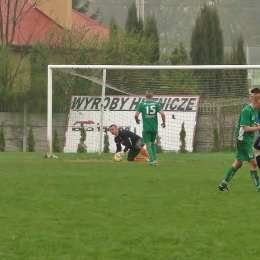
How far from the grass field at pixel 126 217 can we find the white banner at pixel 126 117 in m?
12.8

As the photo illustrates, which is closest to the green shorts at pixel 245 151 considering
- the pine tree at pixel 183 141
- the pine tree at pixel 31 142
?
the pine tree at pixel 183 141

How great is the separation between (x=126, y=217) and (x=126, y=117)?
1960cm

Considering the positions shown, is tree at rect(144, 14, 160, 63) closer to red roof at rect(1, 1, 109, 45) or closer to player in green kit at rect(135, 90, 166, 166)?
red roof at rect(1, 1, 109, 45)

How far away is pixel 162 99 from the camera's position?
28953 millimetres

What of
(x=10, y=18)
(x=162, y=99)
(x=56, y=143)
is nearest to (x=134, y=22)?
(x=10, y=18)

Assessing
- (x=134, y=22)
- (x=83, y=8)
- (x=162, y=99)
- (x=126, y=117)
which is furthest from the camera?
(x=83, y=8)

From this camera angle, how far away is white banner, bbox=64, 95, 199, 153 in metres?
28.3

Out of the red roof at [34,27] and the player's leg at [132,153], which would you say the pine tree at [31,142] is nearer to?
the player's leg at [132,153]

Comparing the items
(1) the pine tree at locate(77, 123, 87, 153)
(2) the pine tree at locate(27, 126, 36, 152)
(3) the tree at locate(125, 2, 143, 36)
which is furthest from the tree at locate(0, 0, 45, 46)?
(1) the pine tree at locate(77, 123, 87, 153)

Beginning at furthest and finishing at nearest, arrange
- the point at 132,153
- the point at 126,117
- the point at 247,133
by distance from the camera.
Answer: the point at 126,117 < the point at 132,153 < the point at 247,133

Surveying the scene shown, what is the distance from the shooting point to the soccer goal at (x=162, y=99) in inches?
1066

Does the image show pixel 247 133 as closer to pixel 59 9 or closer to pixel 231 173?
pixel 231 173

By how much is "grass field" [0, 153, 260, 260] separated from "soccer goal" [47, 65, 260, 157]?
38.6 ft

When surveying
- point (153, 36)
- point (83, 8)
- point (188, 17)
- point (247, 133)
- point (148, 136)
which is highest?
point (188, 17)
